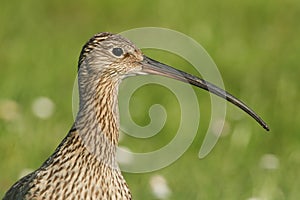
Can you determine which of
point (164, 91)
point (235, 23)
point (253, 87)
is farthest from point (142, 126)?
point (235, 23)

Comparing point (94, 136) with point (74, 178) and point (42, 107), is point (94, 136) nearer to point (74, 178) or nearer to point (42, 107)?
point (74, 178)

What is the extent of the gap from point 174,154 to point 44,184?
9.88 ft

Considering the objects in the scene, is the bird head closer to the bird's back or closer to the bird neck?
the bird neck

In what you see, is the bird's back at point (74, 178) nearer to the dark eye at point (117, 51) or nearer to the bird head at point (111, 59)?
the bird head at point (111, 59)

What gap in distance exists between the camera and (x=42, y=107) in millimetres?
9492

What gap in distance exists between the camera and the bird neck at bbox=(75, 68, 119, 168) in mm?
6148

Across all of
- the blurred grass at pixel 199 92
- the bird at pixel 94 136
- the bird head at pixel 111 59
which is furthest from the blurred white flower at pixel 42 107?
the bird head at pixel 111 59

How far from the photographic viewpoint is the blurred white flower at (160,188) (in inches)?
301

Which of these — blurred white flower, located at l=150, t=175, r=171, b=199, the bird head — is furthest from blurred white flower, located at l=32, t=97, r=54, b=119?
the bird head

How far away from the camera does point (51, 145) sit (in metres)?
8.83

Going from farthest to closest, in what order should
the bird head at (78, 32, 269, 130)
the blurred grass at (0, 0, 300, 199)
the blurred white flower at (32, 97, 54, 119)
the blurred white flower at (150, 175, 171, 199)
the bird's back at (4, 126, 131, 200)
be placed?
the blurred white flower at (32, 97, 54, 119), the blurred grass at (0, 0, 300, 199), the blurred white flower at (150, 175, 171, 199), the bird head at (78, 32, 269, 130), the bird's back at (4, 126, 131, 200)

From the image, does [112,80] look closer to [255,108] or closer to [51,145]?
[51,145]

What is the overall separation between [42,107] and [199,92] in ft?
6.40

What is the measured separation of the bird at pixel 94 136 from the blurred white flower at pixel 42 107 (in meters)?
3.05
